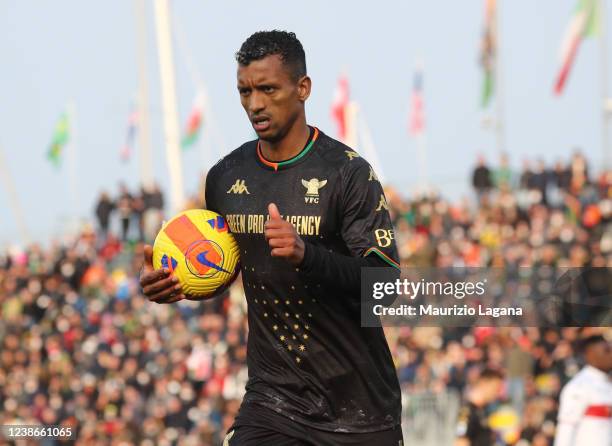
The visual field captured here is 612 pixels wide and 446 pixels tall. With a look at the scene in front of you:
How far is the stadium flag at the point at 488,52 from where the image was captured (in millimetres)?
33375

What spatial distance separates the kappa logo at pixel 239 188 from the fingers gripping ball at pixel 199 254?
18 cm

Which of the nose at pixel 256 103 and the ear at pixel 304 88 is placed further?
the ear at pixel 304 88

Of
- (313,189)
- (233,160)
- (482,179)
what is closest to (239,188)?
(233,160)

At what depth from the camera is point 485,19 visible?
33.8 metres

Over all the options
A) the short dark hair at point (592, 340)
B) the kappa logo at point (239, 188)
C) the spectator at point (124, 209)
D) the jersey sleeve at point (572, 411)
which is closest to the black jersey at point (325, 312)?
the kappa logo at point (239, 188)

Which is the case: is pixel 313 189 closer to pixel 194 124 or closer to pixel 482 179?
pixel 482 179

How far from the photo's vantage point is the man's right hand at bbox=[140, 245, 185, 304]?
587 cm

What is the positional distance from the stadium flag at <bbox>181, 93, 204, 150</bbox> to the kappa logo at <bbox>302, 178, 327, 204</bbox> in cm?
3554

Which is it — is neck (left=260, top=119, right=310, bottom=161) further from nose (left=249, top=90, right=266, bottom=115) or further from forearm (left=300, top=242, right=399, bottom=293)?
forearm (left=300, top=242, right=399, bottom=293)

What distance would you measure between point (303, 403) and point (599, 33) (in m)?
25.4

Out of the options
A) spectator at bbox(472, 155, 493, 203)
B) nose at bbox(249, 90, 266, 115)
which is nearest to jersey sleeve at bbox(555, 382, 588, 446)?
nose at bbox(249, 90, 266, 115)

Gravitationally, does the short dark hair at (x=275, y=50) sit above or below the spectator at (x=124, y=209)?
above

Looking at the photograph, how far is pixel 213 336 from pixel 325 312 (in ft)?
50.1

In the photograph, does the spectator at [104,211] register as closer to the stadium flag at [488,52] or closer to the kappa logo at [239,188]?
the stadium flag at [488,52]
